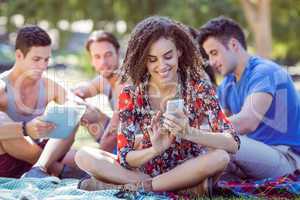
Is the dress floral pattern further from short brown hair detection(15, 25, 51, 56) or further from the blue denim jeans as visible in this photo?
short brown hair detection(15, 25, 51, 56)

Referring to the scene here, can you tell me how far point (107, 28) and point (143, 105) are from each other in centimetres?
852

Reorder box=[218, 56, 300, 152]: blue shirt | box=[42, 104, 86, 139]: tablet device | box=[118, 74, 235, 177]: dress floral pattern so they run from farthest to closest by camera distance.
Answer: box=[218, 56, 300, 152]: blue shirt < box=[42, 104, 86, 139]: tablet device < box=[118, 74, 235, 177]: dress floral pattern

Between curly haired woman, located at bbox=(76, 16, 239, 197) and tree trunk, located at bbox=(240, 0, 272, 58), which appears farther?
tree trunk, located at bbox=(240, 0, 272, 58)

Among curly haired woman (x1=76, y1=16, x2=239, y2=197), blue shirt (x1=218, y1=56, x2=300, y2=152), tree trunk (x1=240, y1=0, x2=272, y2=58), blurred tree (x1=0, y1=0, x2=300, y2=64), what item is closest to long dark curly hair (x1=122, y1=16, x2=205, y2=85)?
curly haired woman (x1=76, y1=16, x2=239, y2=197)

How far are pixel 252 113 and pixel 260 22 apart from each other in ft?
27.1

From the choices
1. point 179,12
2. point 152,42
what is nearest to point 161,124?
point 152,42

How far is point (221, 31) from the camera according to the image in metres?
4.31

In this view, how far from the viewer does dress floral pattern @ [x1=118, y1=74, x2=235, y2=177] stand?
344 cm

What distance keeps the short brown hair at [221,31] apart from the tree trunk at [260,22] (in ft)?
25.3

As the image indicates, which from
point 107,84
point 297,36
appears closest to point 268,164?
point 107,84

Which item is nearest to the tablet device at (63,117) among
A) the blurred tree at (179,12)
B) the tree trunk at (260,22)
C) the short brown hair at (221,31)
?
the short brown hair at (221,31)

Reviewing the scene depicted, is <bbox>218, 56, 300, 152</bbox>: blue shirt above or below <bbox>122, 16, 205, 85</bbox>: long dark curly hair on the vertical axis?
below

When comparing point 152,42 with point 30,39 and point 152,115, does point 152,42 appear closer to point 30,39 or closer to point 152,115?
point 152,115

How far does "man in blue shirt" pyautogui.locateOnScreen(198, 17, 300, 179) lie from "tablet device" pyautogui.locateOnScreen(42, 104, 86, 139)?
3.11 feet
